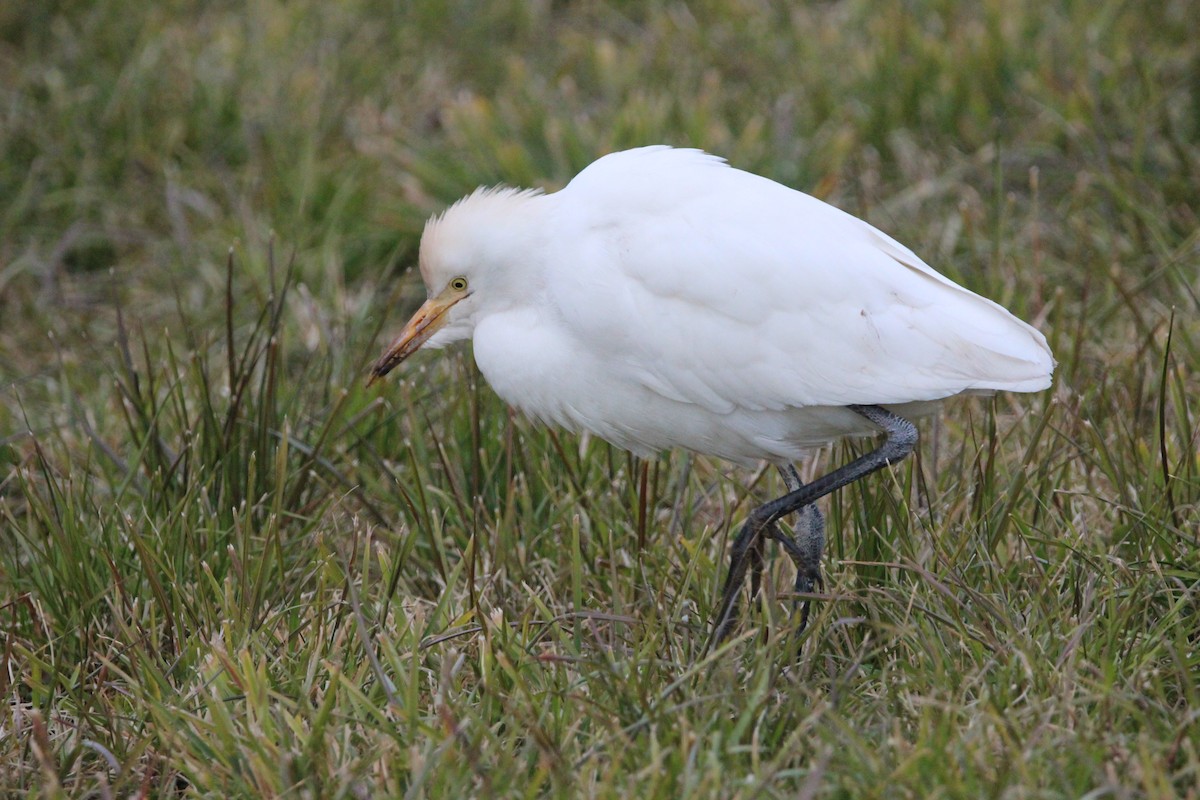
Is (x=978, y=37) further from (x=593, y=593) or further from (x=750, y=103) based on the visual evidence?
(x=593, y=593)

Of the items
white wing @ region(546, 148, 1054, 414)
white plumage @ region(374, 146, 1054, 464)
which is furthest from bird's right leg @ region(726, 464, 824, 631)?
white wing @ region(546, 148, 1054, 414)

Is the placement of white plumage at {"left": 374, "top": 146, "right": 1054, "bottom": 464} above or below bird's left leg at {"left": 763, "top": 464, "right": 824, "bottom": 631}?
above

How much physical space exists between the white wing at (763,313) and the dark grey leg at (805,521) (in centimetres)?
9

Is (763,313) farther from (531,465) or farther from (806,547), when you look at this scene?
(531,465)

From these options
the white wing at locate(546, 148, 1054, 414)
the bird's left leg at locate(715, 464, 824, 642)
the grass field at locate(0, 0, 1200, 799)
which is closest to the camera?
the grass field at locate(0, 0, 1200, 799)

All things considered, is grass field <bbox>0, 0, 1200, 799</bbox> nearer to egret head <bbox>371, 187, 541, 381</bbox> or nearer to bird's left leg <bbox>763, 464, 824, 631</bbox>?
bird's left leg <bbox>763, 464, 824, 631</bbox>

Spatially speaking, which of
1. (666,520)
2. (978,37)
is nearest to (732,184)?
(666,520)

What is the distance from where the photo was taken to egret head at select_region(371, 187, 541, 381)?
2.83 m

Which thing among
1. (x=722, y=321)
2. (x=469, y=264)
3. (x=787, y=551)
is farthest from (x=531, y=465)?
(x=722, y=321)

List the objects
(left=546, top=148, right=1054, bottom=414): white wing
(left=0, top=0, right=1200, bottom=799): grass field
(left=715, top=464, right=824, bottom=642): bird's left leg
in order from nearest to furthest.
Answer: (left=0, top=0, right=1200, bottom=799): grass field → (left=546, top=148, right=1054, bottom=414): white wing → (left=715, top=464, right=824, bottom=642): bird's left leg

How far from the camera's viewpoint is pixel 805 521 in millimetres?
2898

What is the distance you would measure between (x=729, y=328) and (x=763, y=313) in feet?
0.23

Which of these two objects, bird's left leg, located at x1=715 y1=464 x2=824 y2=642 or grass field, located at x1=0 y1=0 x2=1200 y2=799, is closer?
grass field, located at x1=0 y1=0 x2=1200 y2=799

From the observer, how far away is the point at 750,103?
538cm
